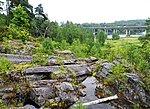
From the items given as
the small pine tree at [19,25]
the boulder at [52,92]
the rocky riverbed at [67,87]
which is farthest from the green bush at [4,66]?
the small pine tree at [19,25]

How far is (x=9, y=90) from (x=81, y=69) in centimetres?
864

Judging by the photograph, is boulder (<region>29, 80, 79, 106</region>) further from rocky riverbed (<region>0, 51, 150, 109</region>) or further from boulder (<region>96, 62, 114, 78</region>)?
boulder (<region>96, 62, 114, 78</region>)

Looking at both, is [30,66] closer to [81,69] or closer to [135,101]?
[81,69]

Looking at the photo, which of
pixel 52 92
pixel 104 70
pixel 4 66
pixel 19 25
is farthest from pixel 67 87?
pixel 19 25

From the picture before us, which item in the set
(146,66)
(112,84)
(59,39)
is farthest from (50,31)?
(112,84)

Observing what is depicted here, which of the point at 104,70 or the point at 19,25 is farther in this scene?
the point at 19,25

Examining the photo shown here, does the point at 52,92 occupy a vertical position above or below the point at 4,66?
below

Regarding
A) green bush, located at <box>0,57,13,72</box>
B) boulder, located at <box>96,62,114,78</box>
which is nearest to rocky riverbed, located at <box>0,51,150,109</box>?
boulder, located at <box>96,62,114,78</box>

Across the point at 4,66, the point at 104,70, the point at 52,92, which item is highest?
the point at 4,66

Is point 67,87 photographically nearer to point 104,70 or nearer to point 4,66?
point 104,70

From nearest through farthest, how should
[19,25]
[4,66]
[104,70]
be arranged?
1. [4,66]
2. [104,70]
3. [19,25]

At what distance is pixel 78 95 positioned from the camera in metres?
22.4

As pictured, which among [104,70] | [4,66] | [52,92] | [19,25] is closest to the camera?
[52,92]

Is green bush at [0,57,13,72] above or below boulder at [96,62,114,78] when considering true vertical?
above
